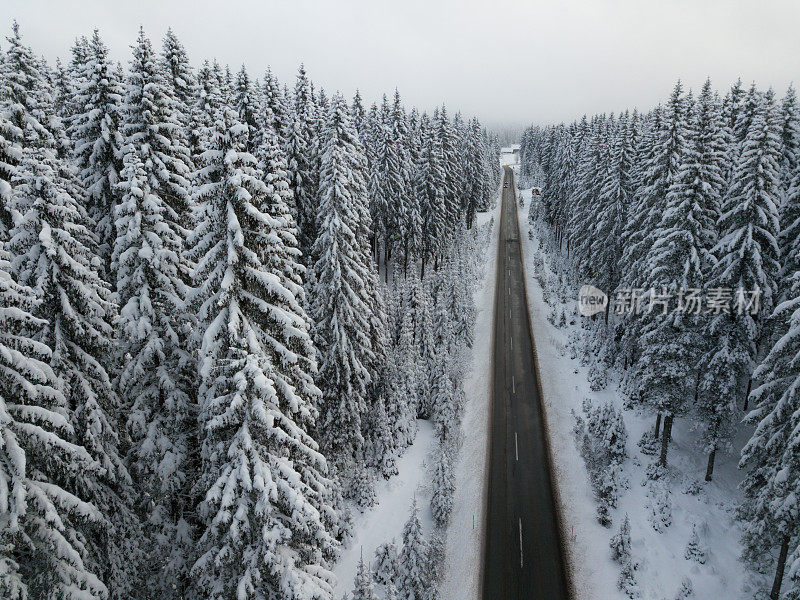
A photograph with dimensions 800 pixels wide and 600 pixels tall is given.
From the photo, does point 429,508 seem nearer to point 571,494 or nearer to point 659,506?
point 571,494

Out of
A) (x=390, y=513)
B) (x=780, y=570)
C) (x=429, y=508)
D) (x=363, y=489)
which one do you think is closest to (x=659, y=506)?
(x=780, y=570)

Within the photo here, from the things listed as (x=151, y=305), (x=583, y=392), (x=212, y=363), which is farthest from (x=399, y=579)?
(x=583, y=392)

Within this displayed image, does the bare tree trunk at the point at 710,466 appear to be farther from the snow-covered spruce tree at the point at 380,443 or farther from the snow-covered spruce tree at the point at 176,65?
the snow-covered spruce tree at the point at 176,65

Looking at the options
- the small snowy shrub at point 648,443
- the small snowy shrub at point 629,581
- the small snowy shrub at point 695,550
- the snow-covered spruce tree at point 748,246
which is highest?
the snow-covered spruce tree at point 748,246

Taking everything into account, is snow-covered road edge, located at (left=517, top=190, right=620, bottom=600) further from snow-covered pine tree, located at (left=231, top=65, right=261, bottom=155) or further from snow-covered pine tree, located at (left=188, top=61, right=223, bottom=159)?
snow-covered pine tree, located at (left=231, top=65, right=261, bottom=155)

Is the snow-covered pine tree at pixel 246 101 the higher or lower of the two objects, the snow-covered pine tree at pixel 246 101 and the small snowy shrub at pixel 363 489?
the higher

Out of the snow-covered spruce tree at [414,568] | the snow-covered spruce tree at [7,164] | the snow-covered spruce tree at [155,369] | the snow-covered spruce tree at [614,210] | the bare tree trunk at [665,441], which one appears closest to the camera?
the snow-covered spruce tree at [7,164]

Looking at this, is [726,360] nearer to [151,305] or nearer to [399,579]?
[399,579]

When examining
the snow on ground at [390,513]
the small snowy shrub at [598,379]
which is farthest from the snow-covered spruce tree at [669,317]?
the snow on ground at [390,513]
